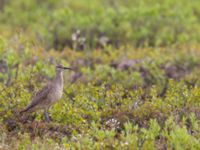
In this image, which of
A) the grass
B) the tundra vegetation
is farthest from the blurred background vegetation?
the grass

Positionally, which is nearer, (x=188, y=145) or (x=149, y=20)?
(x=188, y=145)

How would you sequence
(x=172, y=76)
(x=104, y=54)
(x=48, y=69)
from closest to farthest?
(x=48, y=69), (x=172, y=76), (x=104, y=54)

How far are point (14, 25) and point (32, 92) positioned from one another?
8105 millimetres

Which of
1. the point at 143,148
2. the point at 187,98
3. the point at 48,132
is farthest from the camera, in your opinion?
the point at 187,98

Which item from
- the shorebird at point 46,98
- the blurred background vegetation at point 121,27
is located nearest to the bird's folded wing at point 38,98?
the shorebird at point 46,98

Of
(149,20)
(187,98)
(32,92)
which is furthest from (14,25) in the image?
(187,98)

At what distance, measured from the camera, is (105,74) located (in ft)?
42.8

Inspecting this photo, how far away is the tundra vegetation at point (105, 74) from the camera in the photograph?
8.52 m

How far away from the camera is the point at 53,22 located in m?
16.9

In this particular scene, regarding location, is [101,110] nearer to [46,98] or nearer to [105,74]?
[46,98]

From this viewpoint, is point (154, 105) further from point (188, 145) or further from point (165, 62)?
point (165, 62)

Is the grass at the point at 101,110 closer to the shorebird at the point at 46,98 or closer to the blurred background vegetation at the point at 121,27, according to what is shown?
the shorebird at the point at 46,98

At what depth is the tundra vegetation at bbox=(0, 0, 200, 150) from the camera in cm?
852

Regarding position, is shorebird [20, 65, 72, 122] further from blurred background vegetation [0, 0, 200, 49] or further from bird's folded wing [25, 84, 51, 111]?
blurred background vegetation [0, 0, 200, 49]
